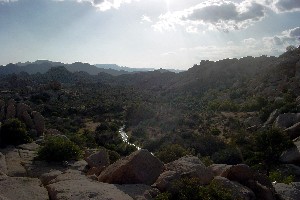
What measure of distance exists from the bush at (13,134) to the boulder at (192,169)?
962 centimetres

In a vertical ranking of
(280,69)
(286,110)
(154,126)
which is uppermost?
(280,69)

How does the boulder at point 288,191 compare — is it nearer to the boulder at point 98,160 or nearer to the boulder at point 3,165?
the boulder at point 98,160

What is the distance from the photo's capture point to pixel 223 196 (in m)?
11.8

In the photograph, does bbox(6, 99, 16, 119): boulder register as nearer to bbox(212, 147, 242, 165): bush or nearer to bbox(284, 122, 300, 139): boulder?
bbox(212, 147, 242, 165): bush

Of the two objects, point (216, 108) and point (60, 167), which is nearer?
point (60, 167)

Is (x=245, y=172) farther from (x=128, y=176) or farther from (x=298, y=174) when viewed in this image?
(x=298, y=174)

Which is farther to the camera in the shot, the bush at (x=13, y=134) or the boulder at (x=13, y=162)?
the bush at (x=13, y=134)

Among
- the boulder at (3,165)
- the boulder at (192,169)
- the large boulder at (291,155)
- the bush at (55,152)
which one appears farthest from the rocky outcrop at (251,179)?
the large boulder at (291,155)

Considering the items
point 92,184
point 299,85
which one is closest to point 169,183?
point 92,184

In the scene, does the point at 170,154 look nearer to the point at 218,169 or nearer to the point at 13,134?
the point at 218,169

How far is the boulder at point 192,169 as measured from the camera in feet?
44.5

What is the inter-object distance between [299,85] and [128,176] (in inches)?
2276

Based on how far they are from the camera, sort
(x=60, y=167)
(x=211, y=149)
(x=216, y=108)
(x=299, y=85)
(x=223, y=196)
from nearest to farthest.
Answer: (x=223, y=196) < (x=60, y=167) < (x=211, y=149) < (x=299, y=85) < (x=216, y=108)

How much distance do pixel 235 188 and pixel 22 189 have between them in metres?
7.35
